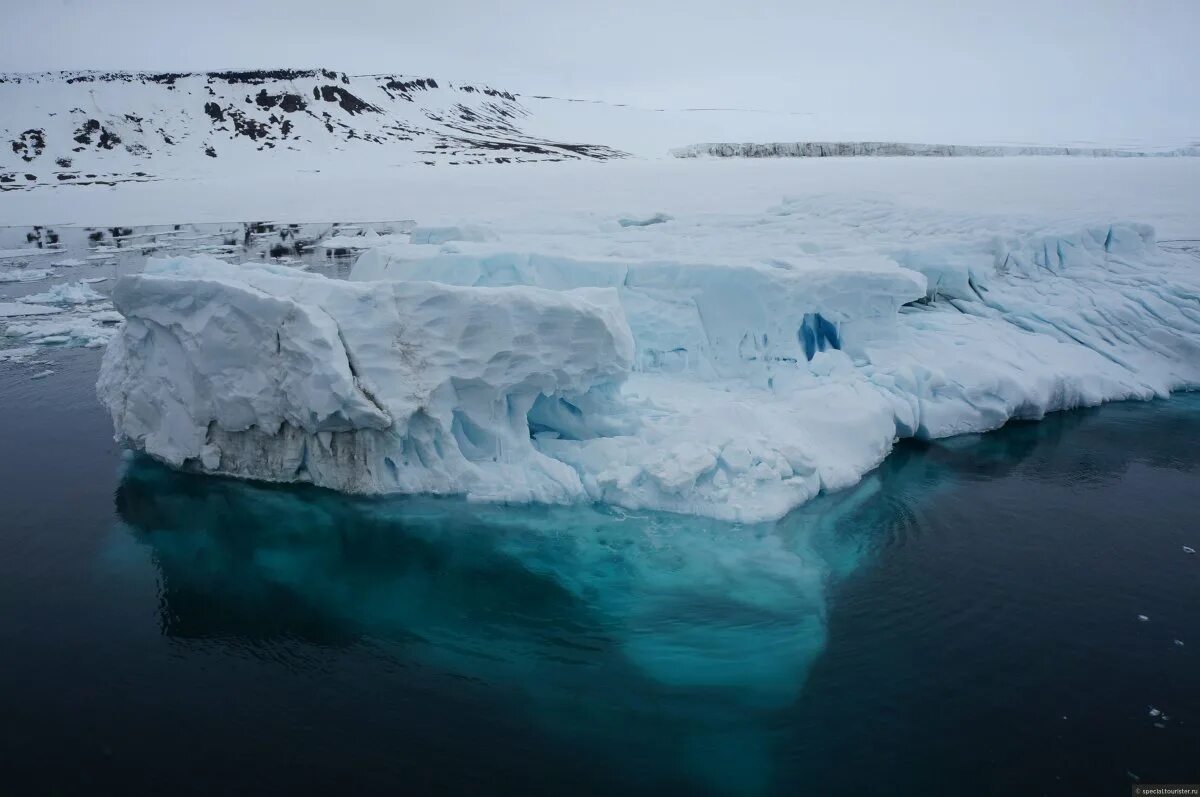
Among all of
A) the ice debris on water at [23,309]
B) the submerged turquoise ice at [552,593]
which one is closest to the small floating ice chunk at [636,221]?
the submerged turquoise ice at [552,593]

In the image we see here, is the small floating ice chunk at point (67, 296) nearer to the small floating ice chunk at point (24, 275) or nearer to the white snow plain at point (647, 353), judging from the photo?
the small floating ice chunk at point (24, 275)

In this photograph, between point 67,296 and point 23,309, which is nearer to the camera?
point 23,309

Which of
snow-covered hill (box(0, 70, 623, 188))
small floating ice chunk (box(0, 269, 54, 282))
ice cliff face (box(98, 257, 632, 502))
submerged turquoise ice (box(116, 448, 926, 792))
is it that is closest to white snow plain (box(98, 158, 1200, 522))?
ice cliff face (box(98, 257, 632, 502))

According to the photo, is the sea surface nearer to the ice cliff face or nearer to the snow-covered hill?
the ice cliff face

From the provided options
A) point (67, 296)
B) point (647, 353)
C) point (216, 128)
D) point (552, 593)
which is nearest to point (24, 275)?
point (67, 296)

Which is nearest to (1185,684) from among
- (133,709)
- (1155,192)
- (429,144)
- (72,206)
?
(133,709)

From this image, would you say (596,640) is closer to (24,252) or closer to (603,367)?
(603,367)
